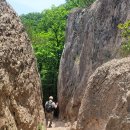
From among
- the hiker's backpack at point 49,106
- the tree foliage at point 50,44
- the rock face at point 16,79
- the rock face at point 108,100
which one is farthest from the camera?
the tree foliage at point 50,44

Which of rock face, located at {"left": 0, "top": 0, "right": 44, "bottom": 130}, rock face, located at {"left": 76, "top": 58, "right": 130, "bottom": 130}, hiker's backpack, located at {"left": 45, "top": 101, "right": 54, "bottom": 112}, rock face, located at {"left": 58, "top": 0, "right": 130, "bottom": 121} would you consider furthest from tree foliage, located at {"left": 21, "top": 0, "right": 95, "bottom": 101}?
rock face, located at {"left": 0, "top": 0, "right": 44, "bottom": 130}

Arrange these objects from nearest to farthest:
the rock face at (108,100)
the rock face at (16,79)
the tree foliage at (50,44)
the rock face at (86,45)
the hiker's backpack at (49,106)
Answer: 1. the rock face at (16,79)
2. the rock face at (108,100)
3. the hiker's backpack at (49,106)
4. the rock face at (86,45)
5. the tree foliage at (50,44)

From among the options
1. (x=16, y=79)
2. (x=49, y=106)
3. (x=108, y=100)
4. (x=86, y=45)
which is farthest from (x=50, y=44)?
(x=16, y=79)

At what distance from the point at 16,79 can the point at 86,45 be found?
1832cm

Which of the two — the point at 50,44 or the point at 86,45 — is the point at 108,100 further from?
the point at 50,44

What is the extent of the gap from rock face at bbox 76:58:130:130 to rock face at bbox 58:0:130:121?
8.13 metres

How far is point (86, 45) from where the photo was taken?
2366 centimetres

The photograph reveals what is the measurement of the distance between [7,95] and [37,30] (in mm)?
42245

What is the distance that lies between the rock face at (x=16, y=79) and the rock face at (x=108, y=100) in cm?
239

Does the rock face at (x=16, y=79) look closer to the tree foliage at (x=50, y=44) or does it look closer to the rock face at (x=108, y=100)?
the rock face at (x=108, y=100)

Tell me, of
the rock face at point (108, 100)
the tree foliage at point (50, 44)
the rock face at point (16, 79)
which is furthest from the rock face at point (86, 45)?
the rock face at point (16, 79)

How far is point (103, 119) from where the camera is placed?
32.6 feet

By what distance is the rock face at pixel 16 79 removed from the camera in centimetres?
520

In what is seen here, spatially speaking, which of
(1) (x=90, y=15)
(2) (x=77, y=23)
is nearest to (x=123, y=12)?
(1) (x=90, y=15)
